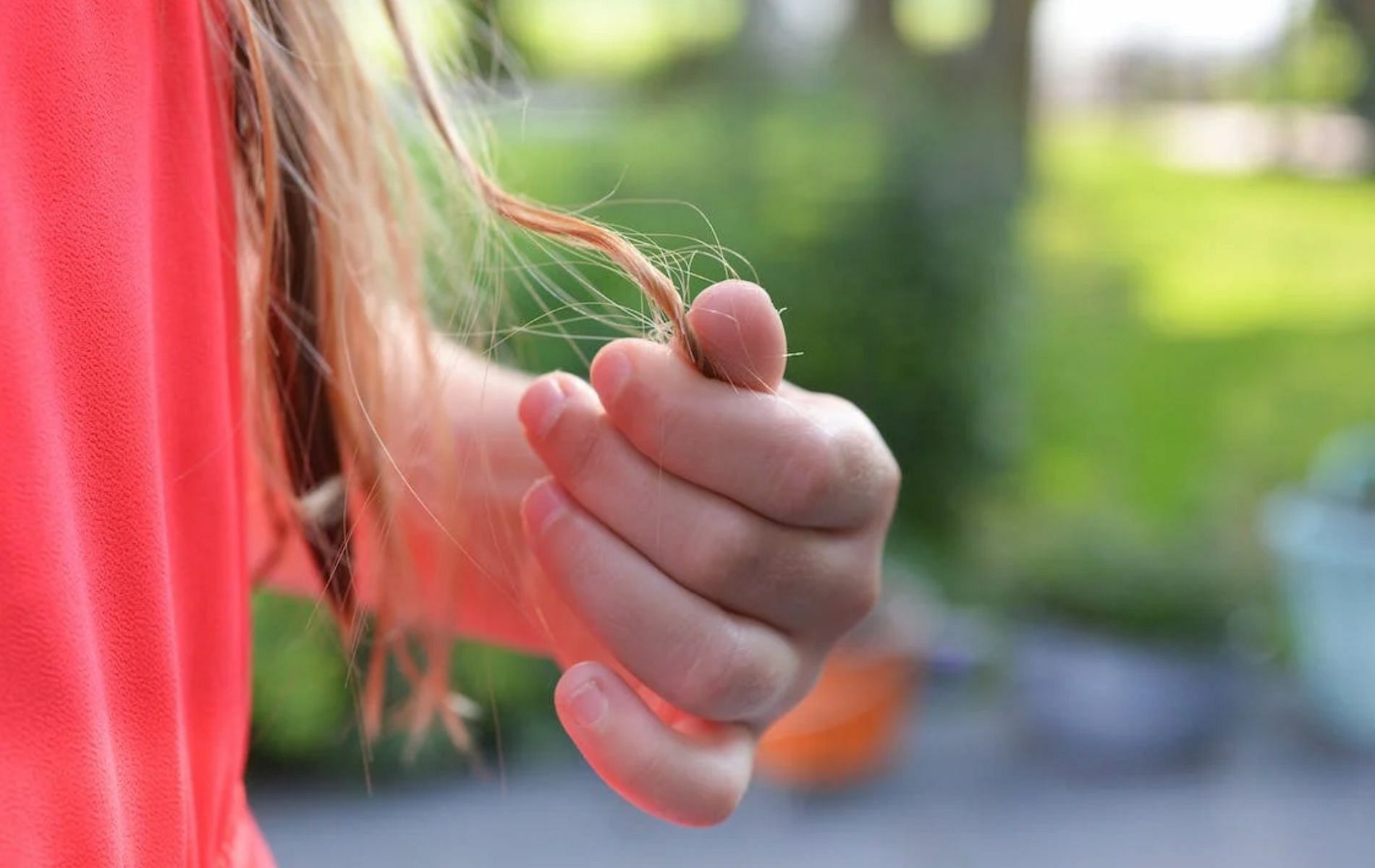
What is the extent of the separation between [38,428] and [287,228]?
32cm

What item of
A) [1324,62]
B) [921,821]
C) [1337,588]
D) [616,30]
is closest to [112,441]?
[921,821]

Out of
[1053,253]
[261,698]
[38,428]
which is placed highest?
[38,428]

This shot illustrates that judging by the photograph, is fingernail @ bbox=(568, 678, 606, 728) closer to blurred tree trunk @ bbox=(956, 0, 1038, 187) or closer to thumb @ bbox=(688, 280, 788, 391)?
thumb @ bbox=(688, 280, 788, 391)

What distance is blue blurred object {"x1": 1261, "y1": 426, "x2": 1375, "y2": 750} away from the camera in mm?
3500

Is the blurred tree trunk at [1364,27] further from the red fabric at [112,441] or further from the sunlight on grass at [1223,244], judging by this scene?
the red fabric at [112,441]

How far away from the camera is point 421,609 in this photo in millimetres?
1021

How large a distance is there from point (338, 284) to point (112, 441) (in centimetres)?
29

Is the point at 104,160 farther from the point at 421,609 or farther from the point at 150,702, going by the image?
the point at 421,609

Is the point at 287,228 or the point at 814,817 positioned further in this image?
the point at 814,817

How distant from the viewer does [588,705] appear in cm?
73

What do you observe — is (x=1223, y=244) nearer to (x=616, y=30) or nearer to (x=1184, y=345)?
(x=1184, y=345)

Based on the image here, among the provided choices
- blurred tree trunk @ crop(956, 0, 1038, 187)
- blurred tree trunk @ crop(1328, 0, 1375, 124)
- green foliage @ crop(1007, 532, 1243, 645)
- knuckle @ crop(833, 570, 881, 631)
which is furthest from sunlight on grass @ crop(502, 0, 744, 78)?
knuckle @ crop(833, 570, 881, 631)

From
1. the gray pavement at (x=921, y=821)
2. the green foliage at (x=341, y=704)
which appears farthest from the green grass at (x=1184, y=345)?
the green foliage at (x=341, y=704)

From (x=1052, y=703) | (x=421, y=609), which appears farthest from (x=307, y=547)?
→ (x=1052, y=703)
